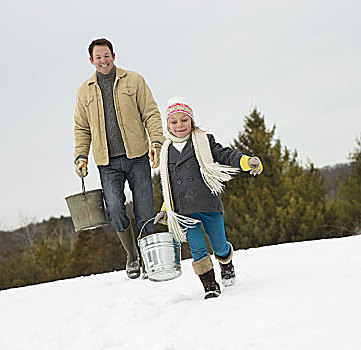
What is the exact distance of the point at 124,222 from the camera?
4.03 metres

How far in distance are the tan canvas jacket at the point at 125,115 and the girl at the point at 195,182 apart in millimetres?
722

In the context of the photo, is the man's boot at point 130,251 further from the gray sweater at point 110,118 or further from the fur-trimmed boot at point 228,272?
the fur-trimmed boot at point 228,272

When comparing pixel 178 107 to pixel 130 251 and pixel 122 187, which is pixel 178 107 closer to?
pixel 122 187

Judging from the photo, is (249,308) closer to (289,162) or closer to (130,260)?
(130,260)

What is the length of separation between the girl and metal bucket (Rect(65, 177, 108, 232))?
88 cm

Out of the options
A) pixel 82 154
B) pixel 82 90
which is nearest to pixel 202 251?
pixel 82 154

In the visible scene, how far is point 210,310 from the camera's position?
2607 mm

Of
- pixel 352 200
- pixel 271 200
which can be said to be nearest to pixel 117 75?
pixel 271 200

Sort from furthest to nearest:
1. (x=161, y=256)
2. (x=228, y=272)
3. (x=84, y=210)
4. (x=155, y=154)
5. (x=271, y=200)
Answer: (x=271, y=200), (x=84, y=210), (x=155, y=154), (x=228, y=272), (x=161, y=256)

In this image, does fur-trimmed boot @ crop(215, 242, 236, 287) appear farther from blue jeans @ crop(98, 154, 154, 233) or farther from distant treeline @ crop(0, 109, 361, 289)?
distant treeline @ crop(0, 109, 361, 289)

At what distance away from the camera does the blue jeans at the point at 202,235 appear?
3.05m

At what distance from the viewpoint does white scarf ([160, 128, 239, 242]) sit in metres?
3.01

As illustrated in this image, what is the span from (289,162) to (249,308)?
12148mm

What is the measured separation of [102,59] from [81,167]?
3.18ft
